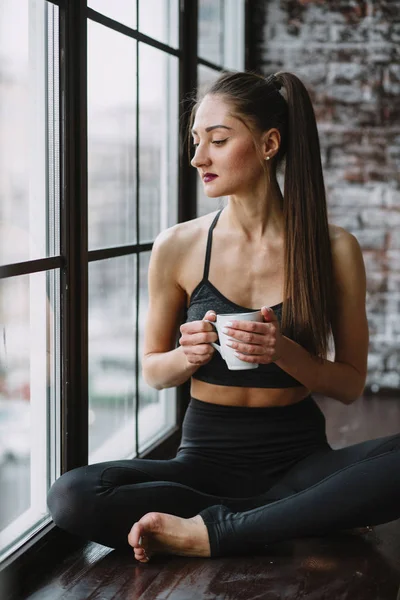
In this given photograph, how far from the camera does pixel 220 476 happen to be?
7.42 feet

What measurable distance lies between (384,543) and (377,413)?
4.92 ft

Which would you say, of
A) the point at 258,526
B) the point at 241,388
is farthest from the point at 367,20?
the point at 258,526

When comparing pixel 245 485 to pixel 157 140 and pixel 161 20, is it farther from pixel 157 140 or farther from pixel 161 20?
pixel 161 20

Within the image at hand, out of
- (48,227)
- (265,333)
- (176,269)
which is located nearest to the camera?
(265,333)

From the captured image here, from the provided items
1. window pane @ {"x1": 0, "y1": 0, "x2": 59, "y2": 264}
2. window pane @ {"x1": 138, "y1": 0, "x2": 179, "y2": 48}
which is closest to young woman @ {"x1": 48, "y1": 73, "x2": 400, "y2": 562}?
window pane @ {"x1": 0, "y1": 0, "x2": 59, "y2": 264}

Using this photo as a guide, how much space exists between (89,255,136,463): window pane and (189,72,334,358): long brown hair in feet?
1.90

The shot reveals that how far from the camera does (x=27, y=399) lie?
2.13 m

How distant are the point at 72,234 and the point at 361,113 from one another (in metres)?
2.24

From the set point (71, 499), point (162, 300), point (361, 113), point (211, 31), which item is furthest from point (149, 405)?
point (361, 113)

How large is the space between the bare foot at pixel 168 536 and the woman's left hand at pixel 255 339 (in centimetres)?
42

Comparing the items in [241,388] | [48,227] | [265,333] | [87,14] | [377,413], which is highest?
Answer: [87,14]

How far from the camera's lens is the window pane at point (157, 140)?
113 inches

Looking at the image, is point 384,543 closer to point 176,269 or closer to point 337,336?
point 337,336

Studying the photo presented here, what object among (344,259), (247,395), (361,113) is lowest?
(247,395)
